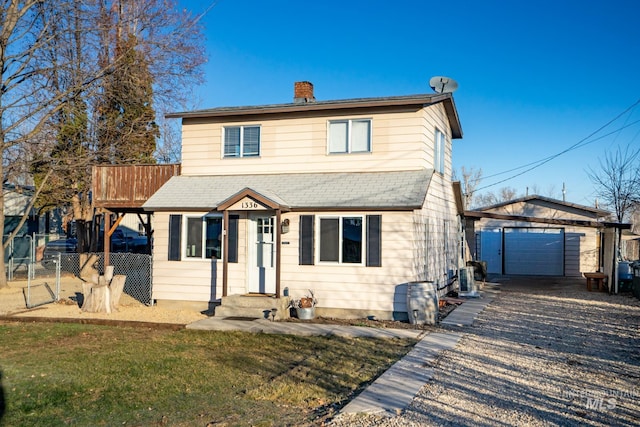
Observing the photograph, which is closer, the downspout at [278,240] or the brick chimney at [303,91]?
the downspout at [278,240]

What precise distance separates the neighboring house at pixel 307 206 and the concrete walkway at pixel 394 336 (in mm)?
1237

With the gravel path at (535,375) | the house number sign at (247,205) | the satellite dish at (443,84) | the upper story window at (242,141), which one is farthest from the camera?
the satellite dish at (443,84)

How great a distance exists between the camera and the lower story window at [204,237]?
1424cm

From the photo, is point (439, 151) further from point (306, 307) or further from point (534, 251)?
point (534, 251)

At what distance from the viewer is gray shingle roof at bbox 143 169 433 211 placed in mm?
12781

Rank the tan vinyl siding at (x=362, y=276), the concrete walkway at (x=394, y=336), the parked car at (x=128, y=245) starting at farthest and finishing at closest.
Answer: the parked car at (x=128, y=245), the tan vinyl siding at (x=362, y=276), the concrete walkway at (x=394, y=336)

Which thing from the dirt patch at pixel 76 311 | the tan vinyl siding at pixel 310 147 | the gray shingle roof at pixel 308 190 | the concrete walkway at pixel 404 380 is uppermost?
the tan vinyl siding at pixel 310 147

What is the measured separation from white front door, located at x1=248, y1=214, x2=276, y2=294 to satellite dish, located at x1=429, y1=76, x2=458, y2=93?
693 cm

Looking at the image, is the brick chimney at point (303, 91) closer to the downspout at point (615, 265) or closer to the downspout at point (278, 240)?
the downspout at point (278, 240)

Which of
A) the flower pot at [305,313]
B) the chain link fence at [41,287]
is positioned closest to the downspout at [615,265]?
the flower pot at [305,313]

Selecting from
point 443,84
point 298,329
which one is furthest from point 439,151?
point 298,329

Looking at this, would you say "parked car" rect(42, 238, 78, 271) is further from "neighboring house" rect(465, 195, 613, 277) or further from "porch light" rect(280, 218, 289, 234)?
"neighboring house" rect(465, 195, 613, 277)

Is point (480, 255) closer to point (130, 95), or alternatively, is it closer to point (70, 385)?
point (130, 95)

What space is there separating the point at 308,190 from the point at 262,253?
6.65 feet
